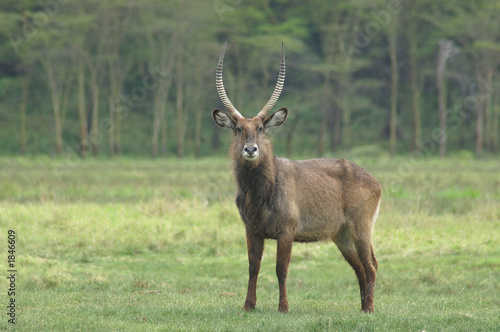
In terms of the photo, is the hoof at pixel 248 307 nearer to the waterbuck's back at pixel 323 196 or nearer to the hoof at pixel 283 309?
the hoof at pixel 283 309

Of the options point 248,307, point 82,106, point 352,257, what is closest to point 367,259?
point 352,257

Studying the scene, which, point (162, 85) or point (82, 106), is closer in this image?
point (82, 106)

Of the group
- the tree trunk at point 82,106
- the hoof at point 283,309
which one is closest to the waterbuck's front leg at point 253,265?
the hoof at point 283,309

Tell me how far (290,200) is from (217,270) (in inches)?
137

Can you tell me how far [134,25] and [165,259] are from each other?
28.3 metres

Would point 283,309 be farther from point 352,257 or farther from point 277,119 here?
point 277,119

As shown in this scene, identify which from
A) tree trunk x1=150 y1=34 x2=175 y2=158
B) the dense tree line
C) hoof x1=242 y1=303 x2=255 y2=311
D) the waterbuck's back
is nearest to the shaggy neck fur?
the waterbuck's back

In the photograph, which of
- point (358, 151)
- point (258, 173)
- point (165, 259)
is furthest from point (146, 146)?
point (258, 173)

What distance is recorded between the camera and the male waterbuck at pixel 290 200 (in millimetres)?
6941

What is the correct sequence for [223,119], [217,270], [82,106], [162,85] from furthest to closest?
[162,85] → [82,106] → [217,270] → [223,119]

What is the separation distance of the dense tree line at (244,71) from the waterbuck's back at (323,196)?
27.4 meters

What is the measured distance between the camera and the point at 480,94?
1348 inches

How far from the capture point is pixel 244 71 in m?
43.0

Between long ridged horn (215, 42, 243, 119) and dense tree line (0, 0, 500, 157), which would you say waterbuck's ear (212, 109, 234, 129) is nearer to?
long ridged horn (215, 42, 243, 119)
